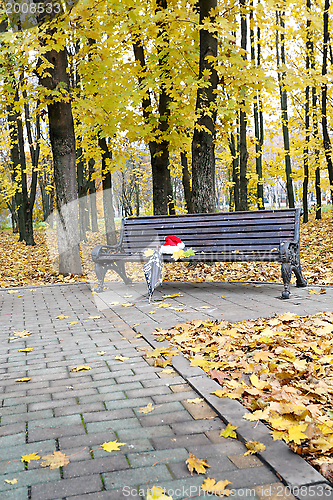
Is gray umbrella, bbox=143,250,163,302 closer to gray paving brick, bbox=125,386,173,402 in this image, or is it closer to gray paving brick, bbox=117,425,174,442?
gray paving brick, bbox=125,386,173,402

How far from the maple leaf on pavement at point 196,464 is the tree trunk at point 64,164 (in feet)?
23.1

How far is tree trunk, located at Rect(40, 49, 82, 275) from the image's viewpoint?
8.36 m

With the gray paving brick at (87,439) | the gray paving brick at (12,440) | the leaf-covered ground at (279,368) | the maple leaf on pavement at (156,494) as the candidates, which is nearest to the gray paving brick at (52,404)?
the gray paving brick at (12,440)

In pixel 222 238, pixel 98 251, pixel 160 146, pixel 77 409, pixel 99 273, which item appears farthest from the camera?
pixel 160 146

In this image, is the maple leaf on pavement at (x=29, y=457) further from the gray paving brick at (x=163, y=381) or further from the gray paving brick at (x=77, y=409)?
the gray paving brick at (x=163, y=381)

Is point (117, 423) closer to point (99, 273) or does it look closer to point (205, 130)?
point (99, 273)

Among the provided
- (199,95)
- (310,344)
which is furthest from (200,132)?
(310,344)

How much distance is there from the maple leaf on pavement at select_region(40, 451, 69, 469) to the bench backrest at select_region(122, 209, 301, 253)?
14.7ft

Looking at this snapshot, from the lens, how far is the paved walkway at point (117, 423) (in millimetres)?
1920

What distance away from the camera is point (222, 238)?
6480 millimetres

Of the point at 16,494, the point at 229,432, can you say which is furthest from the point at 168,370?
the point at 16,494

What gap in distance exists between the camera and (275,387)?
9.30ft

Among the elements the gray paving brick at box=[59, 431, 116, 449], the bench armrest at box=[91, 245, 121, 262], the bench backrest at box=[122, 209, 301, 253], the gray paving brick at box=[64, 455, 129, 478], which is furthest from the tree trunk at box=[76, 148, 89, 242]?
the gray paving brick at box=[64, 455, 129, 478]

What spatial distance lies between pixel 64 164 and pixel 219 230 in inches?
148
